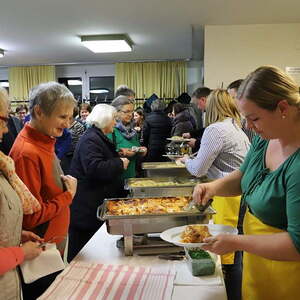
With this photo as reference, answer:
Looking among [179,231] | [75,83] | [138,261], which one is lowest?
[138,261]

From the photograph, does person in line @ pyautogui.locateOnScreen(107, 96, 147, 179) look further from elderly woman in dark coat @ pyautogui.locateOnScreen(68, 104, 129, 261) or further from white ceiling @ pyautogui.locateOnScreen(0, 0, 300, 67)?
white ceiling @ pyautogui.locateOnScreen(0, 0, 300, 67)

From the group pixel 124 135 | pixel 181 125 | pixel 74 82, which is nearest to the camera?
pixel 124 135

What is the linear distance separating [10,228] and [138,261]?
485 mm

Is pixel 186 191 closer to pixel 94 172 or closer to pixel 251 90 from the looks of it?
pixel 94 172

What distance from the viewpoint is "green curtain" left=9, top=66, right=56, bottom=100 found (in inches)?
263

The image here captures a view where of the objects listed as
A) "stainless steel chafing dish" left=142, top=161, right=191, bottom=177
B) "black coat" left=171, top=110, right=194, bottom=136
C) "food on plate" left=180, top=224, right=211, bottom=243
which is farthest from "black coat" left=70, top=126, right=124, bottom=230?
"black coat" left=171, top=110, right=194, bottom=136

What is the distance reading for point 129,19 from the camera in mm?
3576

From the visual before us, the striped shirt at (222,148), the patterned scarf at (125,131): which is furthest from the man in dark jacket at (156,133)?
the striped shirt at (222,148)

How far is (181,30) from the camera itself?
4.10 metres

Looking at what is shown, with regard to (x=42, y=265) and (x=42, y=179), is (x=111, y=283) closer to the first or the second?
(x=42, y=265)

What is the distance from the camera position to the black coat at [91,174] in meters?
2.06

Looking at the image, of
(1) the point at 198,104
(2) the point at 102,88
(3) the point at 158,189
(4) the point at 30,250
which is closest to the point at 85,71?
(2) the point at 102,88

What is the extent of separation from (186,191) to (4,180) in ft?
3.67

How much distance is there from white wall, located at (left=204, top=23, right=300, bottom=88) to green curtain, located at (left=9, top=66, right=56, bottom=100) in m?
3.74
